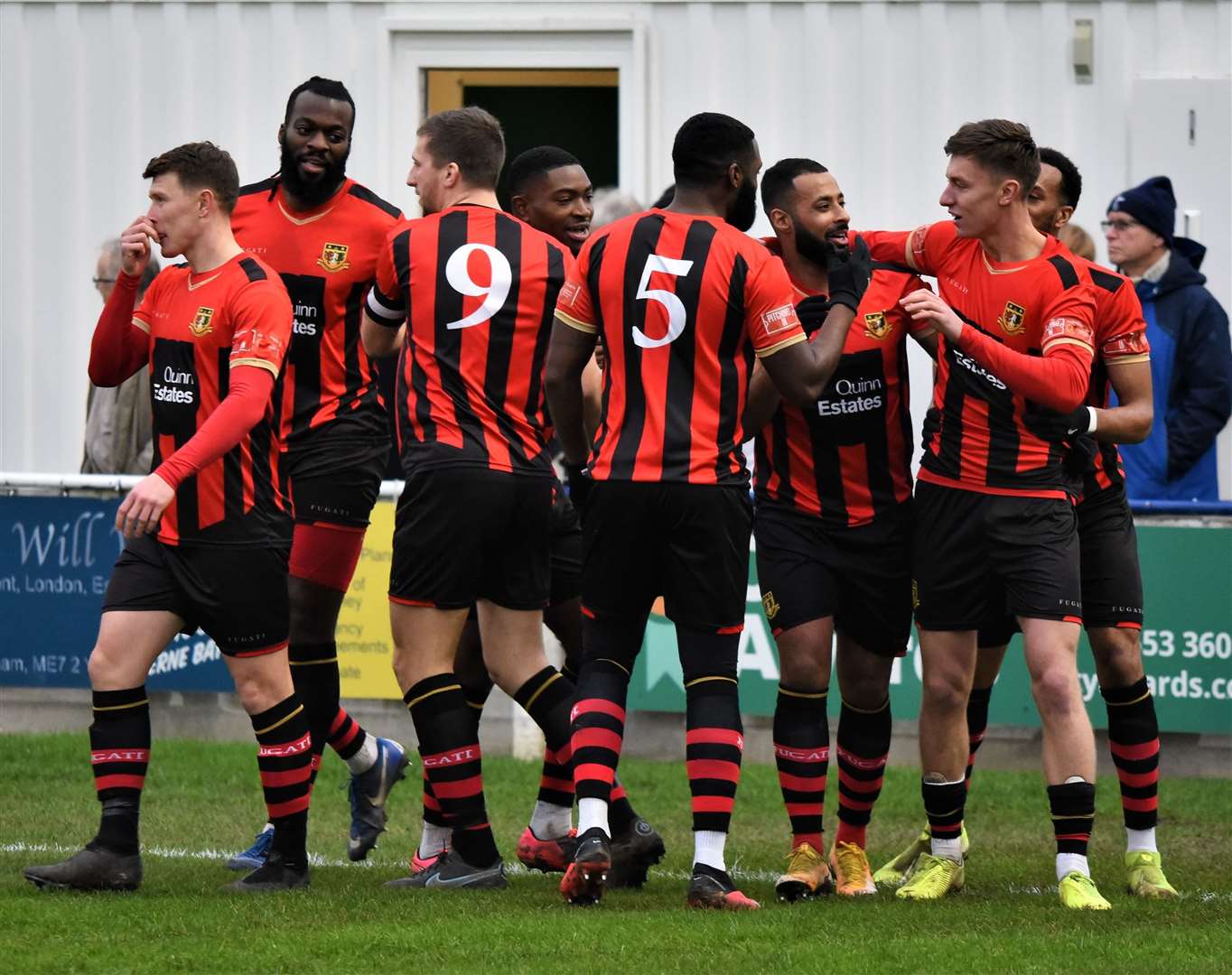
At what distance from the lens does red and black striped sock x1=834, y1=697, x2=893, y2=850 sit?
6906 millimetres

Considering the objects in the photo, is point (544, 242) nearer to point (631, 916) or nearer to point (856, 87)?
point (631, 916)

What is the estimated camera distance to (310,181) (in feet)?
23.3

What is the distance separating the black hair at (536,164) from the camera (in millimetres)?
7258

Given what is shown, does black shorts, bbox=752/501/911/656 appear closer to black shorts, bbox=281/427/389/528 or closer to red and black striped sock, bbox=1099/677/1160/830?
red and black striped sock, bbox=1099/677/1160/830

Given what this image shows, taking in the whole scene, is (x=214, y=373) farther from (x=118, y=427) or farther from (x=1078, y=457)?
(x=118, y=427)

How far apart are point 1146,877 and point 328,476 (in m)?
2.98

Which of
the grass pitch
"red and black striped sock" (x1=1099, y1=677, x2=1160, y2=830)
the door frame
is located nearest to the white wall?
the door frame

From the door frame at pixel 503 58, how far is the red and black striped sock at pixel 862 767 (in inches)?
245

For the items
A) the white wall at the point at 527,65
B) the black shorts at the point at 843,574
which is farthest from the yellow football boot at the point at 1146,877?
the white wall at the point at 527,65

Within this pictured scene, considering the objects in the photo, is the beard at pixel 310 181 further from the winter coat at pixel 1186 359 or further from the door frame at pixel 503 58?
the door frame at pixel 503 58

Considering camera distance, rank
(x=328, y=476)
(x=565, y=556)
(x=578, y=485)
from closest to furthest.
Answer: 1. (x=578, y=485)
2. (x=328, y=476)
3. (x=565, y=556)

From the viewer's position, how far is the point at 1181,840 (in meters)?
8.21

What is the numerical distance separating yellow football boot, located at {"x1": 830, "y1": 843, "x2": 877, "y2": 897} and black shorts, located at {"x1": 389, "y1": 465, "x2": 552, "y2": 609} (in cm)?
142

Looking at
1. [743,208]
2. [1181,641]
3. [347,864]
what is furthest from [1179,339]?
[347,864]
